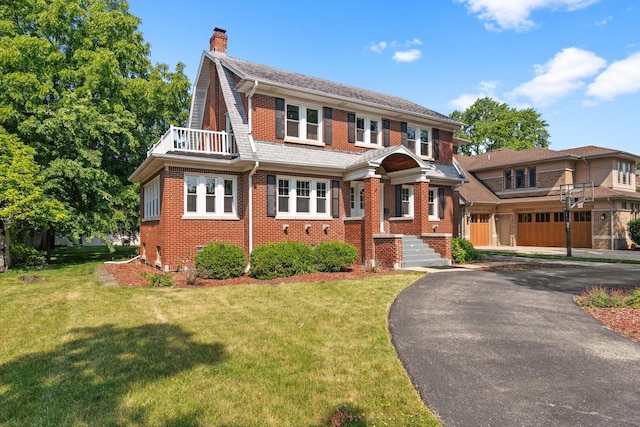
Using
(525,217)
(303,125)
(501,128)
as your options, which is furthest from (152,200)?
(501,128)

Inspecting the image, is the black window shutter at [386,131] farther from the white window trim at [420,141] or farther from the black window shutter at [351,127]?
the black window shutter at [351,127]

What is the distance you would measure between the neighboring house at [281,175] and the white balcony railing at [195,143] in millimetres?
47

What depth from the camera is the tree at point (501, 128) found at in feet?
162

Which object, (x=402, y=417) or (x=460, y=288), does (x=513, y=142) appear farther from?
(x=402, y=417)

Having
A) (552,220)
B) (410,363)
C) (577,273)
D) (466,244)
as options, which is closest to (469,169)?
(552,220)

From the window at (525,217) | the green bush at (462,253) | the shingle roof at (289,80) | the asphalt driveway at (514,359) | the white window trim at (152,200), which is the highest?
the shingle roof at (289,80)

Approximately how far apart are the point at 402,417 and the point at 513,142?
171 feet

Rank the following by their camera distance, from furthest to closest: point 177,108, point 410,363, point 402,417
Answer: point 177,108 → point 410,363 → point 402,417

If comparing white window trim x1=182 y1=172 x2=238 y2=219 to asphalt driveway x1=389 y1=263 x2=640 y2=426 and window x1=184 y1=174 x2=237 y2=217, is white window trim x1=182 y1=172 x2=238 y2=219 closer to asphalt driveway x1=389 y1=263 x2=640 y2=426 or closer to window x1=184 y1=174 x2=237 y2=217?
window x1=184 y1=174 x2=237 y2=217

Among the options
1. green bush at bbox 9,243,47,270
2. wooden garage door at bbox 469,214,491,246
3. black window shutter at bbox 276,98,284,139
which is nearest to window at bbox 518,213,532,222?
wooden garage door at bbox 469,214,491,246

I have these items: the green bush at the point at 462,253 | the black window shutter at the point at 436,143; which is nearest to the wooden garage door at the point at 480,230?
the black window shutter at the point at 436,143

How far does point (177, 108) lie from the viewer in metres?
24.1

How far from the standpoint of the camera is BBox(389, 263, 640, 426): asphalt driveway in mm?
3809

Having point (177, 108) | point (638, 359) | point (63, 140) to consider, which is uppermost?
point (177, 108)
